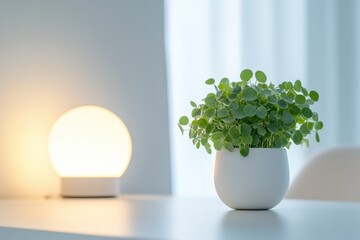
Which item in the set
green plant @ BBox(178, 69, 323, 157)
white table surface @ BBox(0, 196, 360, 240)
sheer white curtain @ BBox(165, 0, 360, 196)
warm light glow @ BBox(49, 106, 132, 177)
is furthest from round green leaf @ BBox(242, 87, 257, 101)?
sheer white curtain @ BBox(165, 0, 360, 196)

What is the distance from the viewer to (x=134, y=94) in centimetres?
178

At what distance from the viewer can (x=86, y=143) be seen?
4.88 feet

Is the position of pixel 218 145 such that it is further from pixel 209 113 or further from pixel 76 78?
pixel 76 78

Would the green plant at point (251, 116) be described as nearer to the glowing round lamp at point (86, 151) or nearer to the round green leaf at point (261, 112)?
the round green leaf at point (261, 112)

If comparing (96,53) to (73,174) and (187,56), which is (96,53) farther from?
(187,56)

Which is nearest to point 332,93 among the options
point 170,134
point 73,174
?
point 170,134

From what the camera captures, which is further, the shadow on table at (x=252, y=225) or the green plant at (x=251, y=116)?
the green plant at (x=251, y=116)

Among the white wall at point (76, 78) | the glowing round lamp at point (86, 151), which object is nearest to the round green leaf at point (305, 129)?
the glowing round lamp at point (86, 151)

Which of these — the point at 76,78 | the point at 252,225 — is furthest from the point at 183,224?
the point at 76,78

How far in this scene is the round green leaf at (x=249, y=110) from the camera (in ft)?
3.29

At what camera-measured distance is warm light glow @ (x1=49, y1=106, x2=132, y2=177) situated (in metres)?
1.49

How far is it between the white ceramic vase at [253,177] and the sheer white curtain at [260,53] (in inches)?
32.0

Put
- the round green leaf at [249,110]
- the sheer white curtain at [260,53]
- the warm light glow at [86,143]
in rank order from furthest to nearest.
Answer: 1. the sheer white curtain at [260,53]
2. the warm light glow at [86,143]
3. the round green leaf at [249,110]

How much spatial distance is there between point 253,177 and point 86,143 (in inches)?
21.1
